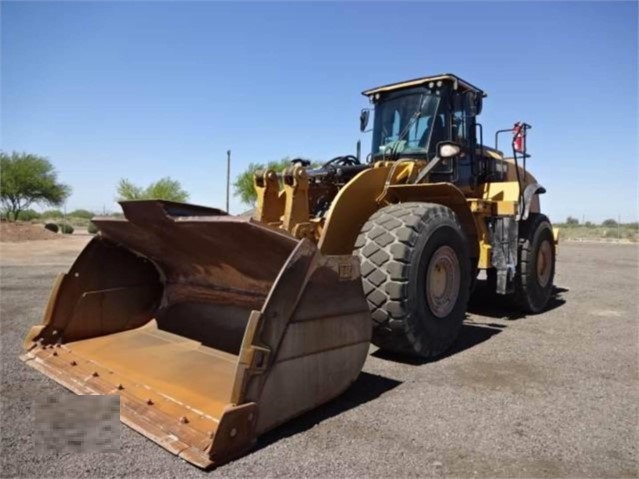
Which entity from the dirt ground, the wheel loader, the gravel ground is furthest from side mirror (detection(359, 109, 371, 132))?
the dirt ground

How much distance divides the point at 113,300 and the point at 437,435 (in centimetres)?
318

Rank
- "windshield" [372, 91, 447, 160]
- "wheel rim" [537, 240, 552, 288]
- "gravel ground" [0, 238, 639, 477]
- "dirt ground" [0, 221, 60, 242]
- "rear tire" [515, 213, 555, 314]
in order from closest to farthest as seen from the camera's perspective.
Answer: "gravel ground" [0, 238, 639, 477], "windshield" [372, 91, 447, 160], "rear tire" [515, 213, 555, 314], "wheel rim" [537, 240, 552, 288], "dirt ground" [0, 221, 60, 242]

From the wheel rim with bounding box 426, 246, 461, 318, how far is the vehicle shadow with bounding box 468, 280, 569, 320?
98.5 inches

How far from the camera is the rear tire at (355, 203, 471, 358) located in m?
4.24

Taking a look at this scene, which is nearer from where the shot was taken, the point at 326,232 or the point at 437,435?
the point at 437,435

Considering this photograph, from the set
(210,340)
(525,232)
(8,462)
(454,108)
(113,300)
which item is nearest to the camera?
(8,462)

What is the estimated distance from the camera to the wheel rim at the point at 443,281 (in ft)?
15.4

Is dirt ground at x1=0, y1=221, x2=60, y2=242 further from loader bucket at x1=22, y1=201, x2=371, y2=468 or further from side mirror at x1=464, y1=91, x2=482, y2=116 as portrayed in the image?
side mirror at x1=464, y1=91, x2=482, y2=116

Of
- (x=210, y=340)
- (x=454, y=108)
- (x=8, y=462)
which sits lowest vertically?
(x=8, y=462)

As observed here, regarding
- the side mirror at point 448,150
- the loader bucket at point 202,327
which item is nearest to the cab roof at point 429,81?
the side mirror at point 448,150

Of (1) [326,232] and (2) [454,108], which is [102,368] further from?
(2) [454,108]

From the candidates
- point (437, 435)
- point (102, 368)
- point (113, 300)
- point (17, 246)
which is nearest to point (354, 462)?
point (437, 435)

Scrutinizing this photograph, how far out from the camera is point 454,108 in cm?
639

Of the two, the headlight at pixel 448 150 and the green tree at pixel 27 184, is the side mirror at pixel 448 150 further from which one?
the green tree at pixel 27 184
